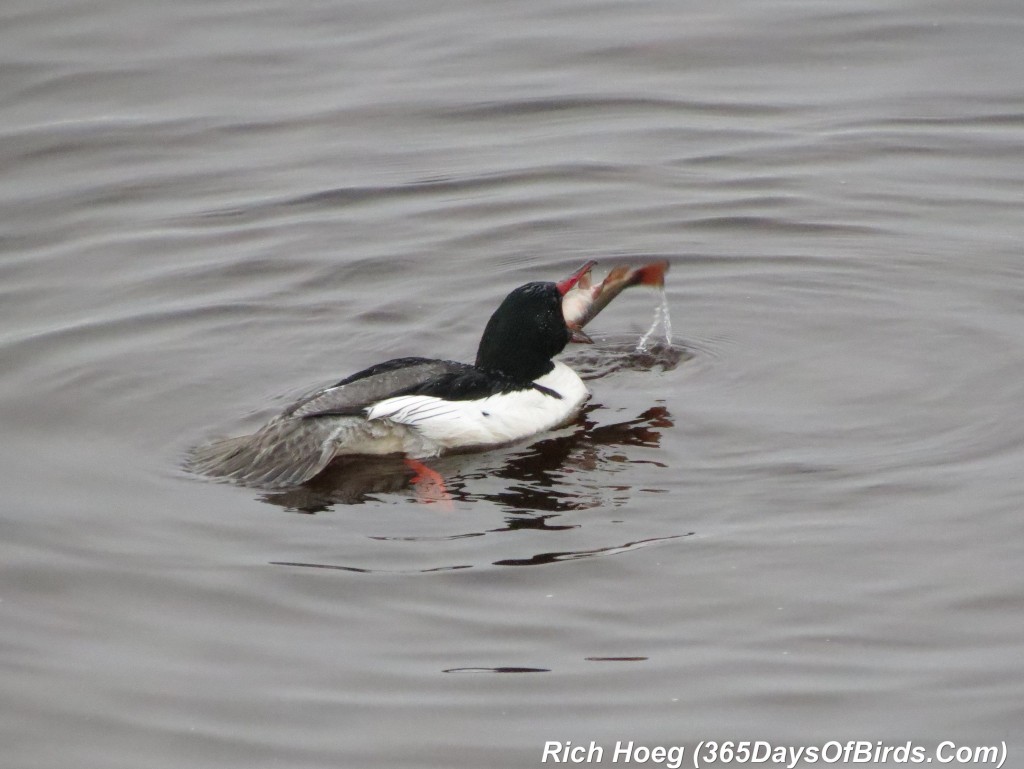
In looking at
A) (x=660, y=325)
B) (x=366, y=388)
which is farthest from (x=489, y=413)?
(x=660, y=325)


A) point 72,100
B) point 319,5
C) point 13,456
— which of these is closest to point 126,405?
point 13,456

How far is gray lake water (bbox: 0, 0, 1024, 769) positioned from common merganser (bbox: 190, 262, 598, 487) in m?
0.14

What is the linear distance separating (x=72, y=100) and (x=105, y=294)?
419 cm

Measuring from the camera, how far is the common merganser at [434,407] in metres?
7.83

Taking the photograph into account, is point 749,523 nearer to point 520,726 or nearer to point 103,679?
point 520,726

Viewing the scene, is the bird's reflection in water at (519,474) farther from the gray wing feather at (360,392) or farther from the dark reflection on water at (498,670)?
the dark reflection on water at (498,670)

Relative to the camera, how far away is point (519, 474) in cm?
810

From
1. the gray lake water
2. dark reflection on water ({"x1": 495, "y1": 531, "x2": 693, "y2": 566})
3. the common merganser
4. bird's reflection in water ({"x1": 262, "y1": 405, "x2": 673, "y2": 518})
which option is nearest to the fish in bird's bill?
the common merganser

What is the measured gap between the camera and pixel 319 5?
15.6 metres

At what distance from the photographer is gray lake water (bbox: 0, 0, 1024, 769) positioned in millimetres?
6188

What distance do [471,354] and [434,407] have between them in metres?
1.38

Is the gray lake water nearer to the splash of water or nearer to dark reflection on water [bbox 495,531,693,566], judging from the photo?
dark reflection on water [bbox 495,531,693,566]

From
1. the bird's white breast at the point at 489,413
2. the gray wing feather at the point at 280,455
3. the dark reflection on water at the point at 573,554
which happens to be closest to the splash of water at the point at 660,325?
the bird's white breast at the point at 489,413

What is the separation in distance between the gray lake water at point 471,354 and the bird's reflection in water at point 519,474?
0.03 m
